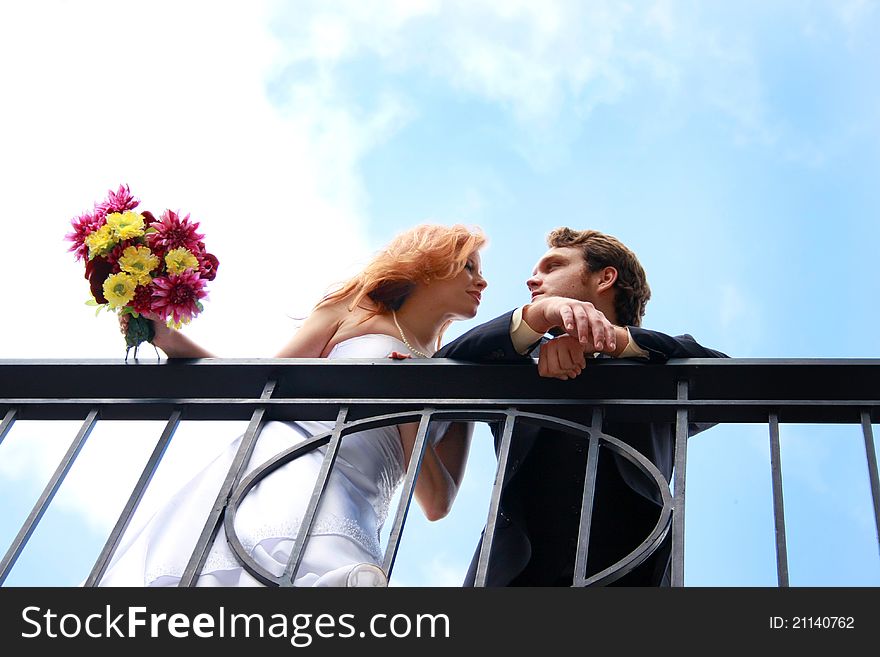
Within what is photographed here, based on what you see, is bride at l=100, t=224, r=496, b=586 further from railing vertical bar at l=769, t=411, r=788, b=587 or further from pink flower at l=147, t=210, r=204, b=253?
railing vertical bar at l=769, t=411, r=788, b=587

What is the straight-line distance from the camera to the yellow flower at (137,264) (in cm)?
357

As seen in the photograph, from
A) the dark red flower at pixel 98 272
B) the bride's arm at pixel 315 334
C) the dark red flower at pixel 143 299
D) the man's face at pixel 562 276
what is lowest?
the dark red flower at pixel 143 299

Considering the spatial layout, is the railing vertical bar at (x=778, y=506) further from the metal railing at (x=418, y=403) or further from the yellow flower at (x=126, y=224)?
the yellow flower at (x=126, y=224)

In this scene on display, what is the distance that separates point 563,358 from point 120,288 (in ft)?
4.85

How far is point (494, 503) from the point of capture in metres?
2.68

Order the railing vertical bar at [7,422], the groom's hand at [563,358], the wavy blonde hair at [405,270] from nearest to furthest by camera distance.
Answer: the groom's hand at [563,358] < the railing vertical bar at [7,422] < the wavy blonde hair at [405,270]

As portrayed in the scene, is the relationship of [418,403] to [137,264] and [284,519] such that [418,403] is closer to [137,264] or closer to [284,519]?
[284,519]

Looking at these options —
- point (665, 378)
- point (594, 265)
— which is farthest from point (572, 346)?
point (594, 265)

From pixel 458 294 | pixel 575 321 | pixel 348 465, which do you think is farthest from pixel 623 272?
pixel 575 321

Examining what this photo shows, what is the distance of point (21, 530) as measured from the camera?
112 inches

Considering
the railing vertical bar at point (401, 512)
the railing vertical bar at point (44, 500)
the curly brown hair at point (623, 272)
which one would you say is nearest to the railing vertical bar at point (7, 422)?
the railing vertical bar at point (44, 500)

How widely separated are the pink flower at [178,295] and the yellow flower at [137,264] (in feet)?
0.12
